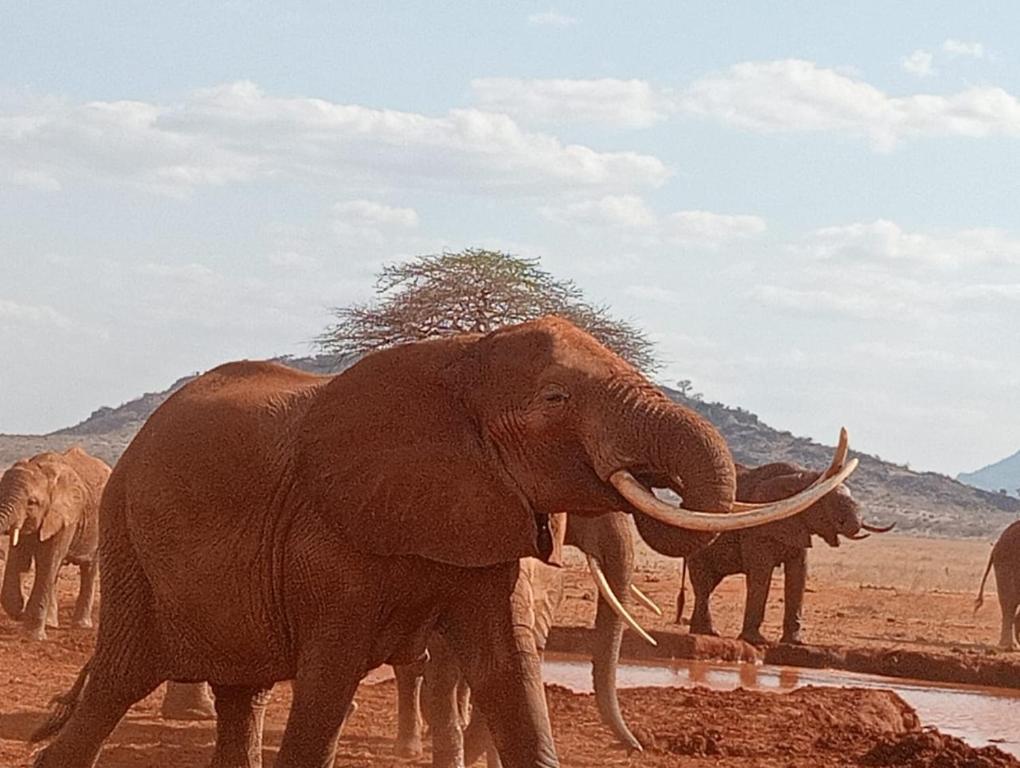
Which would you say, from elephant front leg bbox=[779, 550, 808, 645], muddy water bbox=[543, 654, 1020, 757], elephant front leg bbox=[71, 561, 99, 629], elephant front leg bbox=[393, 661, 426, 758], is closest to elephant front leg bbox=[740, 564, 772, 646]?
elephant front leg bbox=[779, 550, 808, 645]

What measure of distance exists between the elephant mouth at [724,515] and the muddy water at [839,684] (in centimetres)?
847

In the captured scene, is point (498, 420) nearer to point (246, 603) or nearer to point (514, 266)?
point (246, 603)

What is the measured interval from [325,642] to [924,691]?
439 inches

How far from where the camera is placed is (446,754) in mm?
10195

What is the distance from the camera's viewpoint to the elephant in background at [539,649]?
33.1ft

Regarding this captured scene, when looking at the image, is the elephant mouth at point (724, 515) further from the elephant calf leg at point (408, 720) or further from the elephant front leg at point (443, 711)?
the elephant calf leg at point (408, 720)

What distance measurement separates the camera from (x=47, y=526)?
1894cm

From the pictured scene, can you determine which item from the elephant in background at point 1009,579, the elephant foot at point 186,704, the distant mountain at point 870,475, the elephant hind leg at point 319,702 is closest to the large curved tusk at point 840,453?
the elephant hind leg at point 319,702

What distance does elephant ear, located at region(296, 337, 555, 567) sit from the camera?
6.61 metres

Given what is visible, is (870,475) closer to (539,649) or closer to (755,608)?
(755,608)

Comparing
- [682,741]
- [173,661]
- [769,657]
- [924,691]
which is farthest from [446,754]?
[769,657]

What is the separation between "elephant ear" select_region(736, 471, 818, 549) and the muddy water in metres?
1.97

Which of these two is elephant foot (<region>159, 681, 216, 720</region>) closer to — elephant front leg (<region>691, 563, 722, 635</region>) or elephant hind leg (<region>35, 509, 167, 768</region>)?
elephant hind leg (<region>35, 509, 167, 768</region>)

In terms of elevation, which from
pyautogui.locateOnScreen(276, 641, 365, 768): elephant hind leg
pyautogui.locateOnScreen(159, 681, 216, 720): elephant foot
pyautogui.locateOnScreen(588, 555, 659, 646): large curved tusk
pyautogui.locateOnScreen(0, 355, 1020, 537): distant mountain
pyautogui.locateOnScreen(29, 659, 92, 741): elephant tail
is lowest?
pyautogui.locateOnScreen(159, 681, 216, 720): elephant foot
